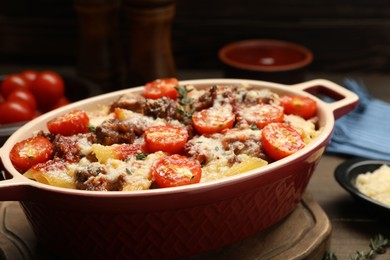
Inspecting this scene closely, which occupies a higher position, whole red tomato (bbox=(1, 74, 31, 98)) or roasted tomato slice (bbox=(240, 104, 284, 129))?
roasted tomato slice (bbox=(240, 104, 284, 129))

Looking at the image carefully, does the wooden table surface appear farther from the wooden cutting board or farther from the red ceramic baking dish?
the red ceramic baking dish

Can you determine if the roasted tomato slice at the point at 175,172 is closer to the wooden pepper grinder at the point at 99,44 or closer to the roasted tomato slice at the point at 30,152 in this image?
the roasted tomato slice at the point at 30,152

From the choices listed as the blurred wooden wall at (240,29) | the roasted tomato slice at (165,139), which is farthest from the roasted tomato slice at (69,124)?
the blurred wooden wall at (240,29)

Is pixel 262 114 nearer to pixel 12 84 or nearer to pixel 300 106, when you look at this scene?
pixel 300 106

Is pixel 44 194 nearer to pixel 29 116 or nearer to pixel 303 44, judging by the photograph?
pixel 29 116

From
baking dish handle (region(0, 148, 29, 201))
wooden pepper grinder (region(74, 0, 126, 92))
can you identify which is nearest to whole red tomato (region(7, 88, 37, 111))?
wooden pepper grinder (region(74, 0, 126, 92))
